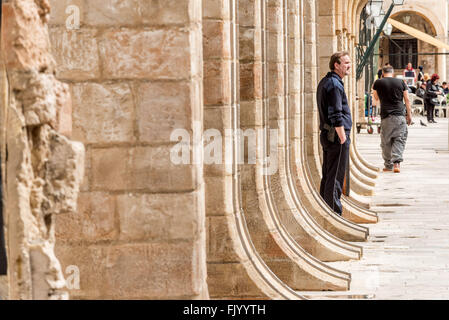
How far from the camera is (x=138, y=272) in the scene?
4.00m

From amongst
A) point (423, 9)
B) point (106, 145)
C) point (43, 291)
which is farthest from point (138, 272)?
point (423, 9)

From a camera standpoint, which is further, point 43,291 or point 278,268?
point 278,268

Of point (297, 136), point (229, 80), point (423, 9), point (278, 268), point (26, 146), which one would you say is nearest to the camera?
point (26, 146)

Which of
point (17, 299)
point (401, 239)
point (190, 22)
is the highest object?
point (190, 22)

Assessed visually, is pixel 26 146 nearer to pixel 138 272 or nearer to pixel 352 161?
pixel 138 272

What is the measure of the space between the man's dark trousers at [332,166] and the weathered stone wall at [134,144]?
4.71 metres

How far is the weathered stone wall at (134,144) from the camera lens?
396cm

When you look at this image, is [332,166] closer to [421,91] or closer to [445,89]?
[421,91]

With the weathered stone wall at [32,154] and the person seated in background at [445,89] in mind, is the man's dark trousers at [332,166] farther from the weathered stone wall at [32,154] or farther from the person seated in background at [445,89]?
the person seated in background at [445,89]

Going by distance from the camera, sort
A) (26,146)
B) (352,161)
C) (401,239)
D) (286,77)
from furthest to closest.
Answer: (352,161), (401,239), (286,77), (26,146)

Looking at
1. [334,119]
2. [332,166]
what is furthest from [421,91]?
[334,119]

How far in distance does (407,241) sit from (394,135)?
20.0 ft

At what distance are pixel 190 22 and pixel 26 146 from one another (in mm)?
1684

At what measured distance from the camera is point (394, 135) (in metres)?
15.2
